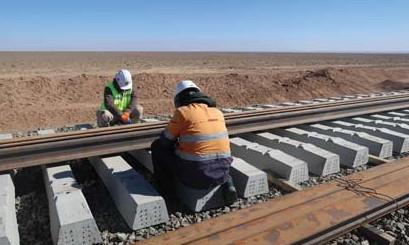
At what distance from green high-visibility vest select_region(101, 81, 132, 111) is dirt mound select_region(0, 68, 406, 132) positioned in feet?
16.3

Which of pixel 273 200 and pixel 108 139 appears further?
pixel 108 139

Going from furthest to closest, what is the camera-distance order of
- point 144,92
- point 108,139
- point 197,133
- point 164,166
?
1. point 144,92
2. point 108,139
3. point 164,166
4. point 197,133

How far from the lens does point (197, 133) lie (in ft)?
13.0

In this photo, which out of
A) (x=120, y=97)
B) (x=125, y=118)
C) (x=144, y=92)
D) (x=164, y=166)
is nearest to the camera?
(x=164, y=166)

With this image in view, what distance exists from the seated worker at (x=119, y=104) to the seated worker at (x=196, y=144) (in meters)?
2.79

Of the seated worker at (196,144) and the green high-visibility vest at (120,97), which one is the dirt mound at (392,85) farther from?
the seated worker at (196,144)

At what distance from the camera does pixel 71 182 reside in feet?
13.8

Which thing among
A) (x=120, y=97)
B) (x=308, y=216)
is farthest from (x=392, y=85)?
(x=308, y=216)

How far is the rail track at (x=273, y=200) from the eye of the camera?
10.9 ft

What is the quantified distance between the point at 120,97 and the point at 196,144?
3.55 m

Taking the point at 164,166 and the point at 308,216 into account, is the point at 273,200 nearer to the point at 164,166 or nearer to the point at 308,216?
the point at 308,216

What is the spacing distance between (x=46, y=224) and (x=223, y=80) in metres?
13.5

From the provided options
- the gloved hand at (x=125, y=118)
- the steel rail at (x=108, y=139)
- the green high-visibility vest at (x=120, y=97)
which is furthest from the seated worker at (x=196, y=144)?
the green high-visibility vest at (x=120, y=97)

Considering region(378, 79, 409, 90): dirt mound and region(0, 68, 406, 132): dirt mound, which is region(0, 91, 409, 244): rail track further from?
region(378, 79, 409, 90): dirt mound
